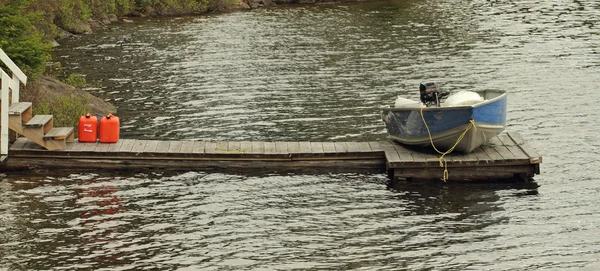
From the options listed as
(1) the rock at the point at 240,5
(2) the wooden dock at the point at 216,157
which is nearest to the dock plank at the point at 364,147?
(2) the wooden dock at the point at 216,157

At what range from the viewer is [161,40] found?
143 feet

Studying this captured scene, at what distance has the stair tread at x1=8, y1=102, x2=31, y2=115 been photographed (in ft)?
68.3

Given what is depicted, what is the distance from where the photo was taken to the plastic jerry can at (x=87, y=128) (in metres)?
21.7

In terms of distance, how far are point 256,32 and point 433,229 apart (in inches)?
1158

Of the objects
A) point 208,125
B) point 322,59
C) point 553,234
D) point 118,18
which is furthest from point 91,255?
point 118,18

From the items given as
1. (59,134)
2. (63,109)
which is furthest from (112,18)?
(59,134)

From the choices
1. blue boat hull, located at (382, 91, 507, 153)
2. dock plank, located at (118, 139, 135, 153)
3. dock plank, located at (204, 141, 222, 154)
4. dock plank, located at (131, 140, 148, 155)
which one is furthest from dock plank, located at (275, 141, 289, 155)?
dock plank, located at (118, 139, 135, 153)

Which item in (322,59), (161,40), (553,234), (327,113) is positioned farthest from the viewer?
(161,40)

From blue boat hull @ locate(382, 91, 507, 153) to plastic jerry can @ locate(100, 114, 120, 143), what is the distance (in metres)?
6.38

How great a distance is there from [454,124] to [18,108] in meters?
9.48

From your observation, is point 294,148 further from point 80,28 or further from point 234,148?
point 80,28

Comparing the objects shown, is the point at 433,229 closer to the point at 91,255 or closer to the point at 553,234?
the point at 553,234

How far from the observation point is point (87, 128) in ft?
71.2

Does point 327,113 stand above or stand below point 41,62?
below
